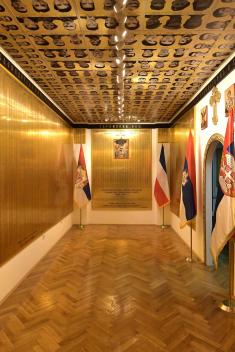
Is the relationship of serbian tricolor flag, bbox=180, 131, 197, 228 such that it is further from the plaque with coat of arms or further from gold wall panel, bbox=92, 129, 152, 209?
the plaque with coat of arms

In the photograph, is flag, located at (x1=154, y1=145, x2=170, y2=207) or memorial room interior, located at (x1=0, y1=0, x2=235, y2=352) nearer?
memorial room interior, located at (x1=0, y1=0, x2=235, y2=352)

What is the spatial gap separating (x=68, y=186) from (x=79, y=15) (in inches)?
224

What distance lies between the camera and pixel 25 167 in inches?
177

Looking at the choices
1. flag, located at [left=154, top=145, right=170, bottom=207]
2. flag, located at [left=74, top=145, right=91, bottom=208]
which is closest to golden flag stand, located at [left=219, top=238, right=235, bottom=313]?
flag, located at [left=154, top=145, right=170, bottom=207]

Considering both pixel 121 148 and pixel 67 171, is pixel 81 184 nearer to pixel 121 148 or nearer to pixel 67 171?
pixel 67 171

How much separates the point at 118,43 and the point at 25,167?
8.15ft

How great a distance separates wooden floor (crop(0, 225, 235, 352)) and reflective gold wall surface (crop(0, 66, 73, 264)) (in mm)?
785

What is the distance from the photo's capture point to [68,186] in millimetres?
8023

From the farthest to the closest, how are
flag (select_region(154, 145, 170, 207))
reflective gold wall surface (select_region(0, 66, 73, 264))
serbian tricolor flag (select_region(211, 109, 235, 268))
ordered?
1. flag (select_region(154, 145, 170, 207))
2. reflective gold wall surface (select_region(0, 66, 73, 264))
3. serbian tricolor flag (select_region(211, 109, 235, 268))

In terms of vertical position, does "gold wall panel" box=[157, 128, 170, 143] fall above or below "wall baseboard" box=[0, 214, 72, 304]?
above

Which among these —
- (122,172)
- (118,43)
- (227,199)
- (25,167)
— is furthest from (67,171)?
(227,199)

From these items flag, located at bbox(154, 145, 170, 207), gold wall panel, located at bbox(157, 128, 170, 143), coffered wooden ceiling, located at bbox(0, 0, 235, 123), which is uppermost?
coffered wooden ceiling, located at bbox(0, 0, 235, 123)

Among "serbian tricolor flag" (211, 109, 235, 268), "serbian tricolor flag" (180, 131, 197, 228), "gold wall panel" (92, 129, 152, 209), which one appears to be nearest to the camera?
"serbian tricolor flag" (211, 109, 235, 268)

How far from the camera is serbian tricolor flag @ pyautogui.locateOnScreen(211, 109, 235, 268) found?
3330mm
